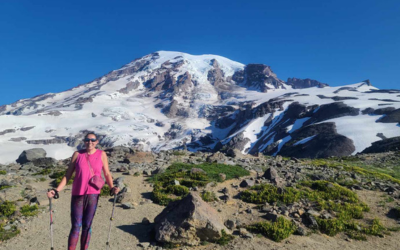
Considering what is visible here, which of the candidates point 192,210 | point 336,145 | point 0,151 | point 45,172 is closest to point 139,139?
point 0,151

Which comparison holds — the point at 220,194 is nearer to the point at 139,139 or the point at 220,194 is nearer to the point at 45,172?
the point at 45,172

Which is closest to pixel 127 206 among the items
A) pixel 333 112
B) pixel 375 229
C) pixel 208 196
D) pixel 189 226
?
pixel 208 196

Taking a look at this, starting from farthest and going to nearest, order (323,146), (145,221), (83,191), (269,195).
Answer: (323,146), (269,195), (145,221), (83,191)

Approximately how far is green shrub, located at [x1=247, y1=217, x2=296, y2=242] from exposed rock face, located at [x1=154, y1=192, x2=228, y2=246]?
1740 millimetres

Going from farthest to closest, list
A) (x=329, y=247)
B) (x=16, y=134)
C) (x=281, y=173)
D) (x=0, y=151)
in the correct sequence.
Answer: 1. (x=16, y=134)
2. (x=0, y=151)
3. (x=281, y=173)
4. (x=329, y=247)

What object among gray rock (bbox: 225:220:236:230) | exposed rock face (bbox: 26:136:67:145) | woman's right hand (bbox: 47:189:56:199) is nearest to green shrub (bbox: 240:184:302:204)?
gray rock (bbox: 225:220:236:230)

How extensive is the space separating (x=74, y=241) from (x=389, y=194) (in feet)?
→ 53.9

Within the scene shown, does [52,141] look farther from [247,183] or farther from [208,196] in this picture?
[208,196]

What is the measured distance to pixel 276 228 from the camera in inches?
371

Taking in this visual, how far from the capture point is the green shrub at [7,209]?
10.7 metres

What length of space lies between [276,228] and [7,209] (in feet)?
37.4

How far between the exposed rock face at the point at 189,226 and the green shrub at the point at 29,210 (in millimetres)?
6023

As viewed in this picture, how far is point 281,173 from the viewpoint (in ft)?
57.5

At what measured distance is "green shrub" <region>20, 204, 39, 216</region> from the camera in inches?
422
